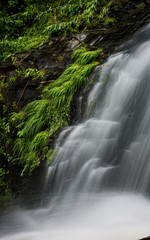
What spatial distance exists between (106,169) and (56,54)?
10.2ft

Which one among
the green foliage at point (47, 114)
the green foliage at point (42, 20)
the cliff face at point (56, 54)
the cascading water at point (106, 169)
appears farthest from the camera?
the green foliage at point (42, 20)

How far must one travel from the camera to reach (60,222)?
3.48 m

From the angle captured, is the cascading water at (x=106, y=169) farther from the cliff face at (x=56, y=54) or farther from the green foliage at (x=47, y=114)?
the cliff face at (x=56, y=54)

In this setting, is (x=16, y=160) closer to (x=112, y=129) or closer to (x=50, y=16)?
(x=112, y=129)

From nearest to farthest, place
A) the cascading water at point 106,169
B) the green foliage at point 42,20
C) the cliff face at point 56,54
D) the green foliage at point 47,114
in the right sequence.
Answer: the cascading water at point 106,169
the green foliage at point 47,114
the cliff face at point 56,54
the green foliage at point 42,20

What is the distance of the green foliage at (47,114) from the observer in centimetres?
488

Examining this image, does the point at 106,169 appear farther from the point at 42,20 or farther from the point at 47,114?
the point at 42,20

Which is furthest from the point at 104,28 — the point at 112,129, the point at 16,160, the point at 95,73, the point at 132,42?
the point at 16,160

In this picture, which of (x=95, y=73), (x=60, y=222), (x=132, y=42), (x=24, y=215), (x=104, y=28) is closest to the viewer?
(x=60, y=222)

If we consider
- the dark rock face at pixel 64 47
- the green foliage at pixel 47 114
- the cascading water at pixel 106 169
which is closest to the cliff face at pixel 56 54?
the dark rock face at pixel 64 47

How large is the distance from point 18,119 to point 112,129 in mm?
1946

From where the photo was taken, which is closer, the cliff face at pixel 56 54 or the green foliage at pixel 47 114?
the green foliage at pixel 47 114

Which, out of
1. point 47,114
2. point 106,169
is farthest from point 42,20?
point 106,169

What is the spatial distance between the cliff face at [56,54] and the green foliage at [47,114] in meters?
0.19
